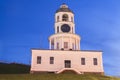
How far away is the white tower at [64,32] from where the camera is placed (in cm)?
6850

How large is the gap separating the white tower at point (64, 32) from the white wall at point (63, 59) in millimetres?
3999

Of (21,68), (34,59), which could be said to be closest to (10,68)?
(21,68)

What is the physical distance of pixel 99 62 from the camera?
212 feet

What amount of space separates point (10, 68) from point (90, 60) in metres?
20.6

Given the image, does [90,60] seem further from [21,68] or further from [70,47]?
[21,68]

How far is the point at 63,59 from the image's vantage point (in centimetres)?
6412

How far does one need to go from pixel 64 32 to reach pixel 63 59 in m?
7.64

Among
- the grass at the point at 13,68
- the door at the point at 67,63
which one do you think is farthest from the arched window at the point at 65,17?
the grass at the point at 13,68

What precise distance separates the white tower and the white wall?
3999 mm

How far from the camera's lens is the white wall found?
6319 centimetres

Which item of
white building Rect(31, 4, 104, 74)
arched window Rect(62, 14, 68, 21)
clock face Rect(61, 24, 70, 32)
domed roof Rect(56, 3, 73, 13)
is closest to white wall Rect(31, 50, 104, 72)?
white building Rect(31, 4, 104, 74)

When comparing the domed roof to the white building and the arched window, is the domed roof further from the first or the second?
the white building

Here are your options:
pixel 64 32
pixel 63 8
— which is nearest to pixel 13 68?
pixel 64 32

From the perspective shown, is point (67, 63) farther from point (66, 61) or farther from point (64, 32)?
point (64, 32)
